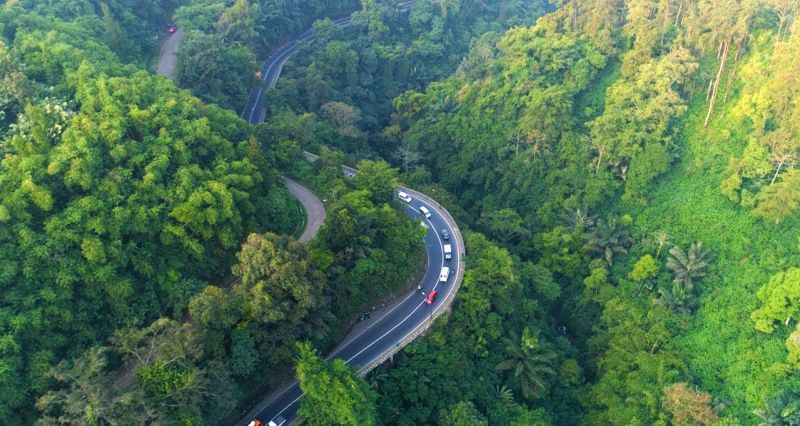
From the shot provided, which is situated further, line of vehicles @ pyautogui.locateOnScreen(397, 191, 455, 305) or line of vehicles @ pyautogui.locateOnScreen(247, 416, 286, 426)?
line of vehicles @ pyautogui.locateOnScreen(397, 191, 455, 305)

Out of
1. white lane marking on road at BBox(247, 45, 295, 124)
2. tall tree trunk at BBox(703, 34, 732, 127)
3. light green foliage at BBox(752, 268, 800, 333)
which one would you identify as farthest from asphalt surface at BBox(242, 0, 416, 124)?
light green foliage at BBox(752, 268, 800, 333)

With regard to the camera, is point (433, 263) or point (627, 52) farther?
point (627, 52)

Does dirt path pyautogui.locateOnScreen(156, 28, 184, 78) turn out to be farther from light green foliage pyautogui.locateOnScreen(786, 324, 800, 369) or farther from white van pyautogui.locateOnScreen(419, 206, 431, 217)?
light green foliage pyautogui.locateOnScreen(786, 324, 800, 369)

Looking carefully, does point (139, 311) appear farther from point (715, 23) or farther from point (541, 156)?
point (715, 23)

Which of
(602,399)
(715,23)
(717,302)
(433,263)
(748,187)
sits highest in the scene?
(715,23)

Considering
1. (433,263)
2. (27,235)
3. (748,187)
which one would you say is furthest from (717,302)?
(27,235)

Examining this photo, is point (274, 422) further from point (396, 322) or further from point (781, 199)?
point (781, 199)
